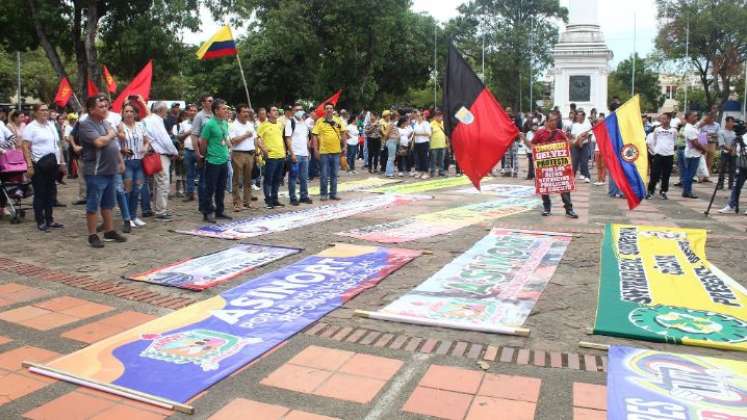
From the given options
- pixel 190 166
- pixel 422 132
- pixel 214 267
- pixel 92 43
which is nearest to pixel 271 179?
pixel 190 166

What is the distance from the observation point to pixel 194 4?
2103cm

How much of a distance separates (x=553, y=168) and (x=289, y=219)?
13.5 ft

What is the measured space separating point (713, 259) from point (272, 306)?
483cm

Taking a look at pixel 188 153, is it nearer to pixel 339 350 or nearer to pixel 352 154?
pixel 339 350

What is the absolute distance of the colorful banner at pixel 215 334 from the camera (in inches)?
153

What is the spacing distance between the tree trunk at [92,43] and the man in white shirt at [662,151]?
15.3 m

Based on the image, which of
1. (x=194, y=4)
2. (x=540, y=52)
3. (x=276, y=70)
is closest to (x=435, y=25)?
(x=540, y=52)

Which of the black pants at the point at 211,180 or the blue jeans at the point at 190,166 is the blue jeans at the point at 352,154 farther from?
the black pants at the point at 211,180

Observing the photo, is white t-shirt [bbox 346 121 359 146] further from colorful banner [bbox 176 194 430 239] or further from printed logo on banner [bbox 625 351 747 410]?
printed logo on banner [bbox 625 351 747 410]

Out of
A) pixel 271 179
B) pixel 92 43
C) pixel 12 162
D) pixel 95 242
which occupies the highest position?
pixel 92 43

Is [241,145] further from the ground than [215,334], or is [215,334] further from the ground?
[241,145]

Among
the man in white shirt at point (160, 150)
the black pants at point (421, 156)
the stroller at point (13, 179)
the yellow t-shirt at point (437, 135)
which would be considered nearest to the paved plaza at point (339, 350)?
the man in white shirt at point (160, 150)

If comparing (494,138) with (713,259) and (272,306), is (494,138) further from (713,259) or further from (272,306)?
(272,306)

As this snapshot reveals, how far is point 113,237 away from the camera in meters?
8.01
